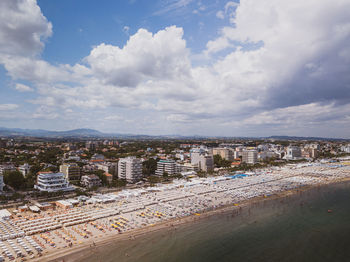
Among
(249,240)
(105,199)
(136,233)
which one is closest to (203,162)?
(105,199)

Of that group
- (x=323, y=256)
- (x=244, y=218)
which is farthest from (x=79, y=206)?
(x=323, y=256)

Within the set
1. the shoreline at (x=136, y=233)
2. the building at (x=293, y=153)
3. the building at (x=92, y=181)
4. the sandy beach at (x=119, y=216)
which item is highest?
the building at (x=293, y=153)

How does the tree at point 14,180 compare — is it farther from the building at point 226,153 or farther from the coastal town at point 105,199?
the building at point 226,153

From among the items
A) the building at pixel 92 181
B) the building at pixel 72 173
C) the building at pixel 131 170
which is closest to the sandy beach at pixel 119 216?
the building at pixel 131 170

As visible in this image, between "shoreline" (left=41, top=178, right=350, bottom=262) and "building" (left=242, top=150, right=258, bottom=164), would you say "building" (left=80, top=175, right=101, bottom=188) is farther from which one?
"building" (left=242, top=150, right=258, bottom=164)

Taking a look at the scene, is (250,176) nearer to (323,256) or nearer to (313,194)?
(313,194)
